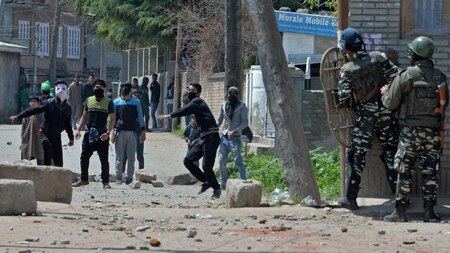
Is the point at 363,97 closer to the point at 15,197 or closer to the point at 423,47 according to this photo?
the point at 423,47

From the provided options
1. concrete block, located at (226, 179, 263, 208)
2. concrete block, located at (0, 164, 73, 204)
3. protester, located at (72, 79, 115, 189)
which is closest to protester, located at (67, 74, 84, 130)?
protester, located at (72, 79, 115, 189)

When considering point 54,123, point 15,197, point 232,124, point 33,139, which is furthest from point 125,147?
point 15,197

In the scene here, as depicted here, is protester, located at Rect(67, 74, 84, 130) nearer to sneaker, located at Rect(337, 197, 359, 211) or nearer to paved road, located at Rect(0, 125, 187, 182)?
paved road, located at Rect(0, 125, 187, 182)

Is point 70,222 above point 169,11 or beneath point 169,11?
beneath

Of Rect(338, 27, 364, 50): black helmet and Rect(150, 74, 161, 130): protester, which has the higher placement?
Rect(338, 27, 364, 50): black helmet

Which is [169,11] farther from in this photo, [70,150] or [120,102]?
[120,102]

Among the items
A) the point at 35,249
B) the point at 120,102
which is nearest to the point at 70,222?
the point at 35,249

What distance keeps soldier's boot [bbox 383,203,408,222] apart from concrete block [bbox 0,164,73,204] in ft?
12.9

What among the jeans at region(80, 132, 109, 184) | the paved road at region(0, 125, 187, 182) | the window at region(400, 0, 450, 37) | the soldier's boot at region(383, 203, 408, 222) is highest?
the window at region(400, 0, 450, 37)

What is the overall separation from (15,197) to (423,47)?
4.35 m

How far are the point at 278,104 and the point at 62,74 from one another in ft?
163

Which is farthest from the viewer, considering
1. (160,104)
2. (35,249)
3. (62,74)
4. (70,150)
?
(62,74)

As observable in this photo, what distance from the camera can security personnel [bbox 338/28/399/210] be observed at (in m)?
11.3

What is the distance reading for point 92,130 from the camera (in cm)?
1625
